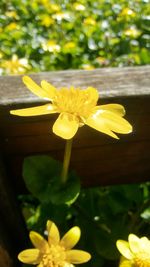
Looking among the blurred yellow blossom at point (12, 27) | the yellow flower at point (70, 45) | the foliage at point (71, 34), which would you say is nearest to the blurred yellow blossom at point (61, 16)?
the foliage at point (71, 34)

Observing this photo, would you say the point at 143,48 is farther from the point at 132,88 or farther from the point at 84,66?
the point at 132,88

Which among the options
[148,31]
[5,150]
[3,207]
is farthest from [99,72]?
[148,31]

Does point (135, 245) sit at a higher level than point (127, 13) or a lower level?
lower

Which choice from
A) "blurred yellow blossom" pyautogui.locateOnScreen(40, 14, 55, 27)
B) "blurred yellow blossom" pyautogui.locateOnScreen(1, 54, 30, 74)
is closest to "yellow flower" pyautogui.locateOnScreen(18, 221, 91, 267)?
"blurred yellow blossom" pyautogui.locateOnScreen(1, 54, 30, 74)

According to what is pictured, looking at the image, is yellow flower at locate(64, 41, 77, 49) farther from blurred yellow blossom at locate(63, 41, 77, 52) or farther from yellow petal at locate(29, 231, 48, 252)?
yellow petal at locate(29, 231, 48, 252)

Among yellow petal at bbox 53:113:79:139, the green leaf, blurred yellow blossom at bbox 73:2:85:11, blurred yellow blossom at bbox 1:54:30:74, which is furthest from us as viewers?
blurred yellow blossom at bbox 73:2:85:11

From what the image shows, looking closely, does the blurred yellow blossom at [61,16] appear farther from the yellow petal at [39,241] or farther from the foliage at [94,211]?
the yellow petal at [39,241]

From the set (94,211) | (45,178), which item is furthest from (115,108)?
(94,211)

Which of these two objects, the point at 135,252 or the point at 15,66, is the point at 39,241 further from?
the point at 15,66
